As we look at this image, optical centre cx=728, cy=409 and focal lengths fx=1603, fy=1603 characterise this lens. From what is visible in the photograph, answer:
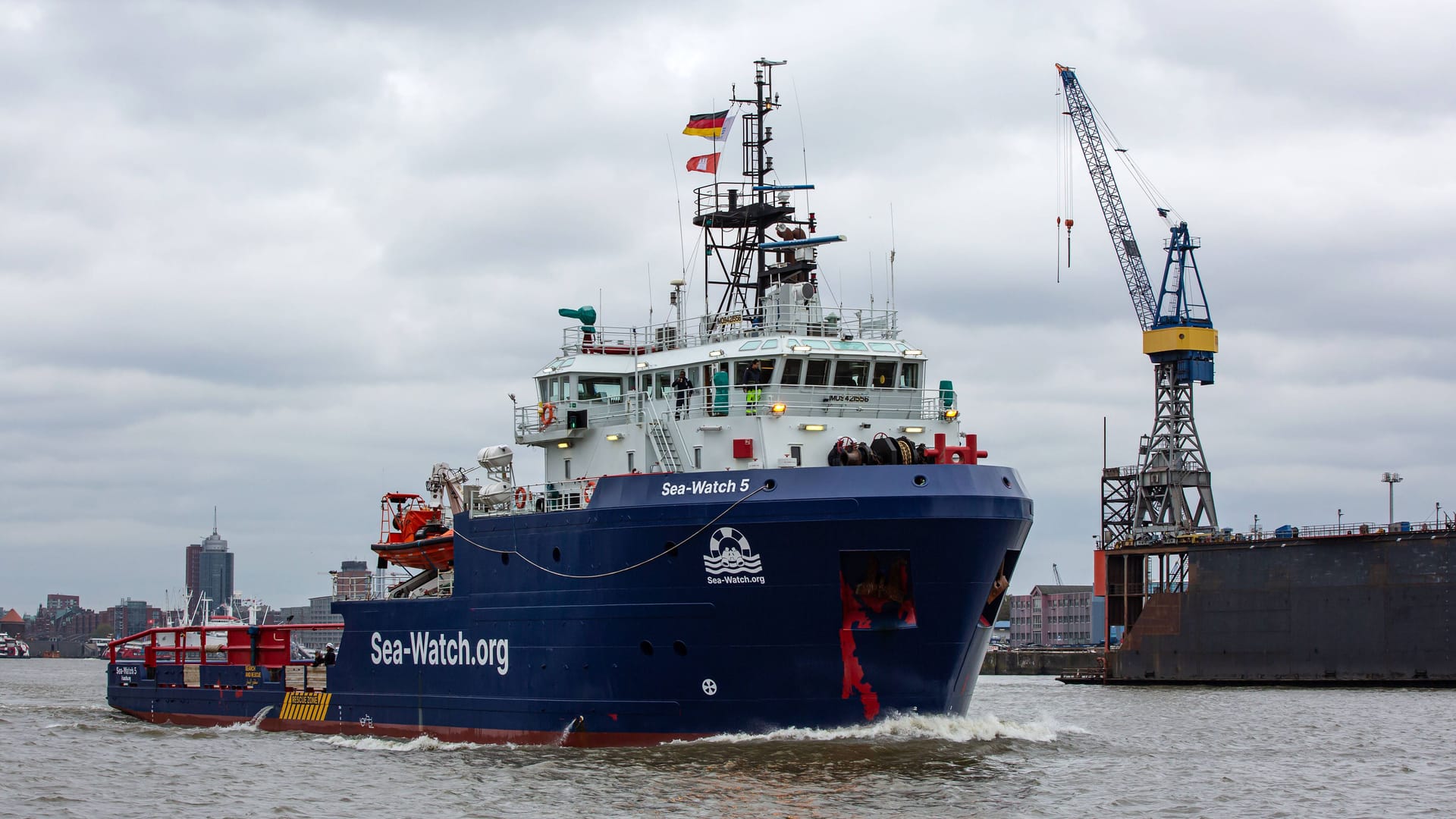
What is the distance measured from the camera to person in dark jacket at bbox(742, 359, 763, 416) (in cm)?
2916

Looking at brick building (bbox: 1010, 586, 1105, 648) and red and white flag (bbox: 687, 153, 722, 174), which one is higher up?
red and white flag (bbox: 687, 153, 722, 174)

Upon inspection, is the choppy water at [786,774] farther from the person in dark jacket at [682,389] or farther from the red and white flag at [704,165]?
the red and white flag at [704,165]

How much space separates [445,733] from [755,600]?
27.6ft

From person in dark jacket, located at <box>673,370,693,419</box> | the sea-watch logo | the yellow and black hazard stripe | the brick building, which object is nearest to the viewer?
the sea-watch logo

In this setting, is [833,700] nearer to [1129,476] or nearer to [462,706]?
[462,706]

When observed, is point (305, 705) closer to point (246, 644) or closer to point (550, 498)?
point (246, 644)

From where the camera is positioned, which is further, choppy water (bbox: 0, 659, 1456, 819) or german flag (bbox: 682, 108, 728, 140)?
german flag (bbox: 682, 108, 728, 140)

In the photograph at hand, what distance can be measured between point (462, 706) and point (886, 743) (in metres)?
9.01

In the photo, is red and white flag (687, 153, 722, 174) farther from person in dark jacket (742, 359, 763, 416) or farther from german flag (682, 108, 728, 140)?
person in dark jacket (742, 359, 763, 416)

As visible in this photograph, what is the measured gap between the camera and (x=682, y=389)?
A: 101ft

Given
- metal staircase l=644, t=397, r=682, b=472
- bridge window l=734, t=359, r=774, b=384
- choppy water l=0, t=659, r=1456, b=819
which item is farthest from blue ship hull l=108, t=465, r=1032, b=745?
bridge window l=734, t=359, r=774, b=384

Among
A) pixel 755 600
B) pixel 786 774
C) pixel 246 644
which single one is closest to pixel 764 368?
pixel 755 600

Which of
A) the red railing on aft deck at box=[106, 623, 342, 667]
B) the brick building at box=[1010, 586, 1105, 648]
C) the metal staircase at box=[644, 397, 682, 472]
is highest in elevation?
the metal staircase at box=[644, 397, 682, 472]

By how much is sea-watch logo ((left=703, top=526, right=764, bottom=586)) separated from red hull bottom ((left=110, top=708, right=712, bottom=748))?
279 cm
